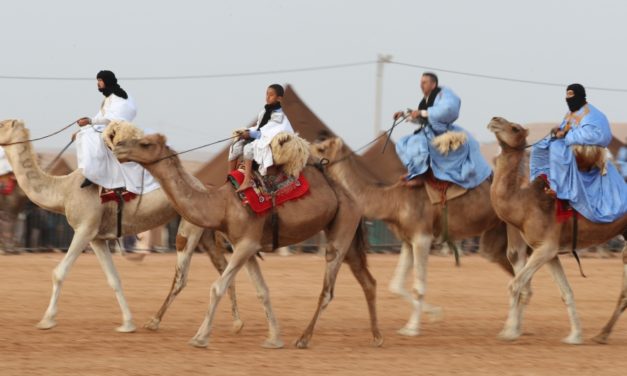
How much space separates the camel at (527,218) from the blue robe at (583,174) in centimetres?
15

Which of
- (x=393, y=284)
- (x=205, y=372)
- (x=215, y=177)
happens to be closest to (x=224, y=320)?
(x=393, y=284)

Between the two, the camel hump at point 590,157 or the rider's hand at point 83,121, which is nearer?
the camel hump at point 590,157

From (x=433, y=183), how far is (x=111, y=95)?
361 cm

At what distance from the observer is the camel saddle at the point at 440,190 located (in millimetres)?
13461

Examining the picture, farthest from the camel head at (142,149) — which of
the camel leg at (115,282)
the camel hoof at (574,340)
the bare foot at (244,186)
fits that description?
the camel hoof at (574,340)

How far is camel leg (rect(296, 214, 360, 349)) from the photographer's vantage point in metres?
11.9

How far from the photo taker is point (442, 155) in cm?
1343

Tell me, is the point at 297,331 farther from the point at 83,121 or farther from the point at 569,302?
the point at 83,121

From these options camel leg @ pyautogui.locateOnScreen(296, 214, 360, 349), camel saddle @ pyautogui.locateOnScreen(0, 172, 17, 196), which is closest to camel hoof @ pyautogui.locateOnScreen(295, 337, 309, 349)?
camel leg @ pyautogui.locateOnScreen(296, 214, 360, 349)

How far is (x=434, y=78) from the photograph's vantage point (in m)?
13.6

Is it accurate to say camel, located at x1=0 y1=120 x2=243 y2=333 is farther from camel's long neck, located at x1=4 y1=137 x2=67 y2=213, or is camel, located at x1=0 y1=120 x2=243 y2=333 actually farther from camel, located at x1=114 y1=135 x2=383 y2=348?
camel, located at x1=114 y1=135 x2=383 y2=348

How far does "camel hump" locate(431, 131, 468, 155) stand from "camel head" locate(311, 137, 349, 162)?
3.29 ft

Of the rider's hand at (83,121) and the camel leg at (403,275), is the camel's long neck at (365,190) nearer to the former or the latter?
the camel leg at (403,275)

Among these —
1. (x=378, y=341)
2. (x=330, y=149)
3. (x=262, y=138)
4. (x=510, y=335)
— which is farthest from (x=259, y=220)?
(x=510, y=335)
